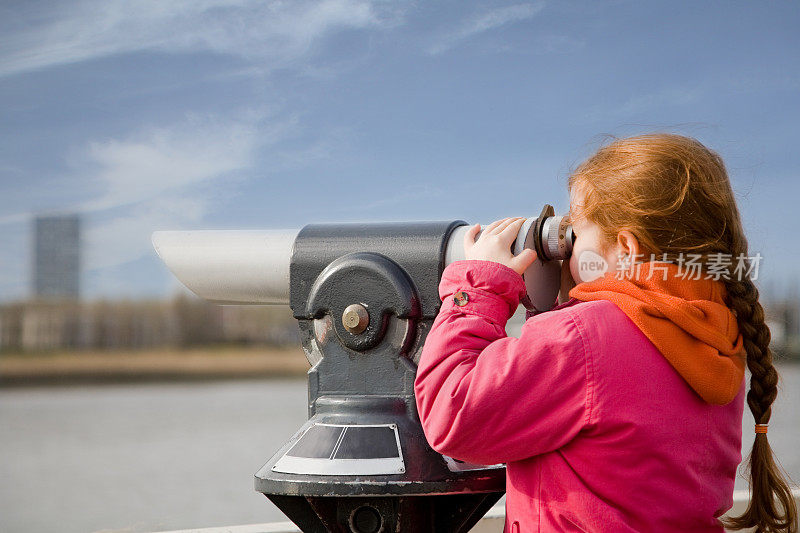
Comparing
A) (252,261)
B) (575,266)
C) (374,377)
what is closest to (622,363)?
(575,266)

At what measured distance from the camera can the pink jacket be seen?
0.96 m

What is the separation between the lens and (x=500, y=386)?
96 cm

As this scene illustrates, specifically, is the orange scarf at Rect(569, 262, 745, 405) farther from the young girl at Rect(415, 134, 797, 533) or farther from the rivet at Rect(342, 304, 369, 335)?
the rivet at Rect(342, 304, 369, 335)

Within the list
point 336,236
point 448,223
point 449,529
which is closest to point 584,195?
point 448,223

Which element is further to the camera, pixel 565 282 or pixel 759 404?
pixel 565 282

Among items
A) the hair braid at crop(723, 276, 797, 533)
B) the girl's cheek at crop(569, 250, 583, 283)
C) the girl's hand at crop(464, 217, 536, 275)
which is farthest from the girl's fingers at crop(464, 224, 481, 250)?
the hair braid at crop(723, 276, 797, 533)

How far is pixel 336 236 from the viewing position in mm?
1266

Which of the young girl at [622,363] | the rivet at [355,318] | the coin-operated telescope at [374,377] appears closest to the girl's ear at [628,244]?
the young girl at [622,363]

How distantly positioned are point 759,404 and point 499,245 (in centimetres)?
39

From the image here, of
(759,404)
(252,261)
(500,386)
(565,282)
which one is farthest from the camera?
(252,261)

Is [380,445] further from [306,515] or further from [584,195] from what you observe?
[584,195]

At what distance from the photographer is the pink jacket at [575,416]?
37.9 inches

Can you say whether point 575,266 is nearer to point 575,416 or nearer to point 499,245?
point 499,245

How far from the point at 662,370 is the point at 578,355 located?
11cm
